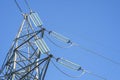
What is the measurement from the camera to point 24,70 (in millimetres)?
24156

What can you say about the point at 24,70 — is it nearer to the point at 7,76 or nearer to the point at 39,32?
the point at 7,76

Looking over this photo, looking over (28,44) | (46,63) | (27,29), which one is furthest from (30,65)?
(27,29)

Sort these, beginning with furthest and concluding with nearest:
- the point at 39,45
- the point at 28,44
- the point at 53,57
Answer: the point at 28,44 < the point at 39,45 < the point at 53,57

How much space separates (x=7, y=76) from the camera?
23516 millimetres

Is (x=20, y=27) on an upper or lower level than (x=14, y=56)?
upper

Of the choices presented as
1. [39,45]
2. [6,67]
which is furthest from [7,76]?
[39,45]

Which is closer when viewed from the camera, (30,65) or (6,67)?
(30,65)

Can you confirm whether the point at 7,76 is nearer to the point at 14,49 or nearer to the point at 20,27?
the point at 14,49

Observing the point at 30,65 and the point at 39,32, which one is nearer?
the point at 30,65

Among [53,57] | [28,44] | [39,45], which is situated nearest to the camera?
[53,57]

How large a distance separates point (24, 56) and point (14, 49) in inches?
35.5

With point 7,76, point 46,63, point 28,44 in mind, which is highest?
point 28,44

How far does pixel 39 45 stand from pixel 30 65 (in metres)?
1.68

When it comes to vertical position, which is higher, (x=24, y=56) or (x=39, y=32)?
(x=39, y=32)
